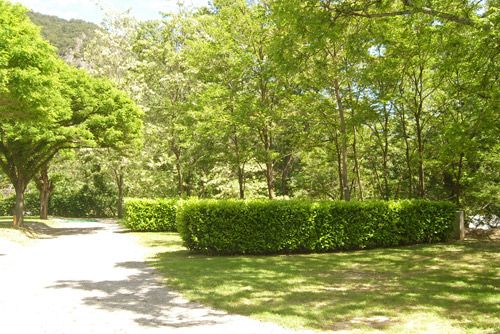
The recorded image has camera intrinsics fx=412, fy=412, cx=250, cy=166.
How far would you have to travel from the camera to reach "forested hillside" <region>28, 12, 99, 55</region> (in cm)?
9156

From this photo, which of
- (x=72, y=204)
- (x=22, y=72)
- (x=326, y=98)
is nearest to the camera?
(x=22, y=72)

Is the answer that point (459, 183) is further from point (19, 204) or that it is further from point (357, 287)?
point (19, 204)

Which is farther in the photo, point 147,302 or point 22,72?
point 22,72

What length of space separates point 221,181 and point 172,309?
19320mm

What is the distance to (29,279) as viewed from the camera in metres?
9.55

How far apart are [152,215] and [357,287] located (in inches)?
668

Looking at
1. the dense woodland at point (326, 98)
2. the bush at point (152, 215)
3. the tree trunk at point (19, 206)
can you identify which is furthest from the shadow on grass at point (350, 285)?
the tree trunk at point (19, 206)

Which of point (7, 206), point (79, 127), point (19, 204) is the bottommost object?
point (7, 206)

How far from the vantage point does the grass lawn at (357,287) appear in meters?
6.13

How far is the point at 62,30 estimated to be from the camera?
10169 cm

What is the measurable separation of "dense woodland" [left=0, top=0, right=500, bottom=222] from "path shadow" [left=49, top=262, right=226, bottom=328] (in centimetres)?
601

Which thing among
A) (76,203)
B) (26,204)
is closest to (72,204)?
(76,203)

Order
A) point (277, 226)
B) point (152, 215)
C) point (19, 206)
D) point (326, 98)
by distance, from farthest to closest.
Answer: point (152, 215)
point (19, 206)
point (326, 98)
point (277, 226)

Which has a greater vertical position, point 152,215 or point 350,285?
point 152,215
